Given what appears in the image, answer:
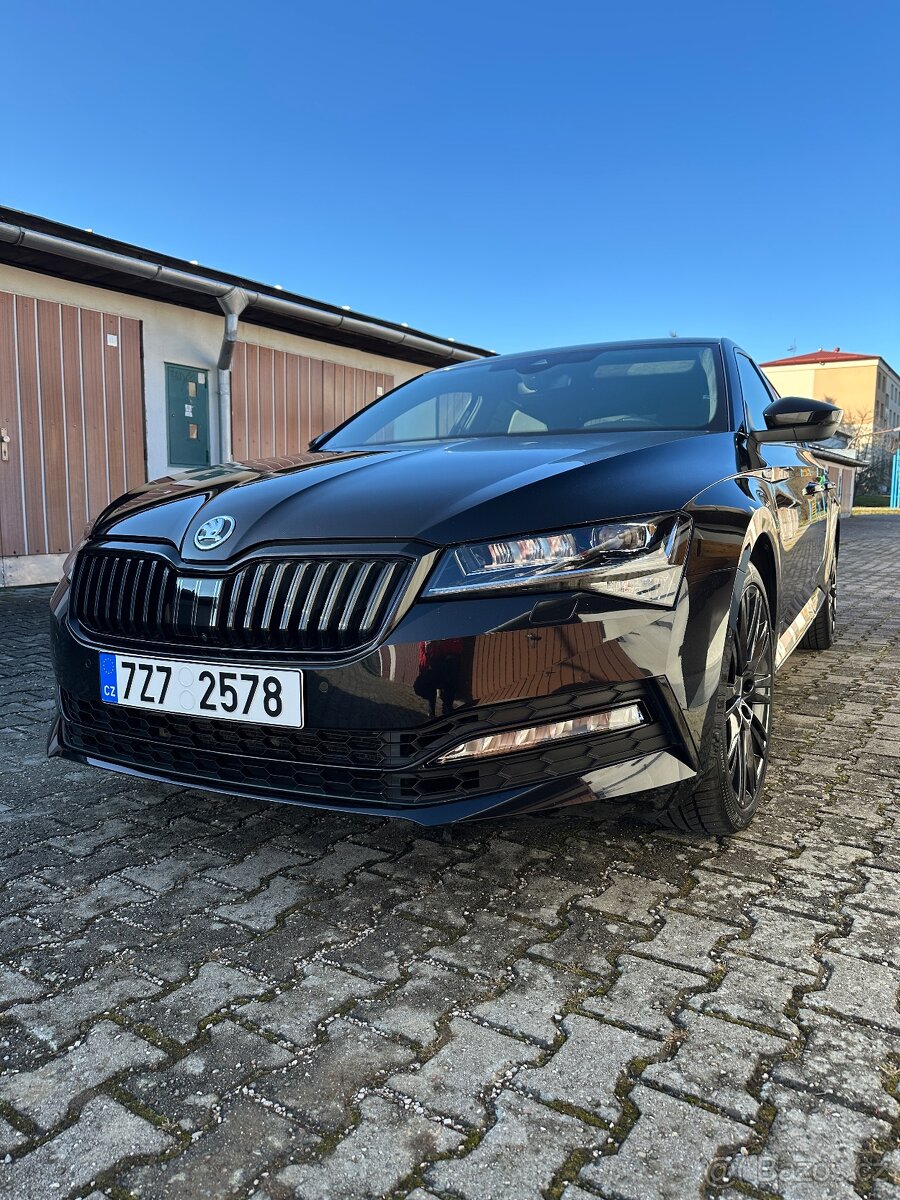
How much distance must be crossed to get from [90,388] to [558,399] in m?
6.64

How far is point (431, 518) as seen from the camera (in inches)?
73.8

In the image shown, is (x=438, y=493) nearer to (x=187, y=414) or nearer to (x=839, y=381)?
(x=187, y=414)

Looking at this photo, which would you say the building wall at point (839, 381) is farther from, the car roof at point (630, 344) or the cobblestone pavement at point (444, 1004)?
the cobblestone pavement at point (444, 1004)

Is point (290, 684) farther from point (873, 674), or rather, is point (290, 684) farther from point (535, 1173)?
point (873, 674)

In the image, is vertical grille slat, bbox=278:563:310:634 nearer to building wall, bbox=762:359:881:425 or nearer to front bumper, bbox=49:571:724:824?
front bumper, bbox=49:571:724:824

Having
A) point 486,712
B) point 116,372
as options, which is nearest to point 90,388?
point 116,372

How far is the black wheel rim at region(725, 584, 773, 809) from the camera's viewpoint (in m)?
2.26

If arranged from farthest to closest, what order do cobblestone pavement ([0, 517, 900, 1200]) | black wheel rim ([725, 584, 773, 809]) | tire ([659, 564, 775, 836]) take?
black wheel rim ([725, 584, 773, 809]) < tire ([659, 564, 775, 836]) < cobblestone pavement ([0, 517, 900, 1200])

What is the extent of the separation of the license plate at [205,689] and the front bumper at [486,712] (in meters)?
0.03

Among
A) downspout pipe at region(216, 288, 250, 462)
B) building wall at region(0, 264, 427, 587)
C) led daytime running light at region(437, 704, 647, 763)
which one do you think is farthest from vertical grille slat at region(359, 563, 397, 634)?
downspout pipe at region(216, 288, 250, 462)

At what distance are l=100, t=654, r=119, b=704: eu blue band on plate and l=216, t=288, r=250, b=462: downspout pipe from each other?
708 cm

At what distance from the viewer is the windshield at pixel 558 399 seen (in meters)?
2.85

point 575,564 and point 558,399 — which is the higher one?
point 558,399

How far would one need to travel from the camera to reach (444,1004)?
163cm
